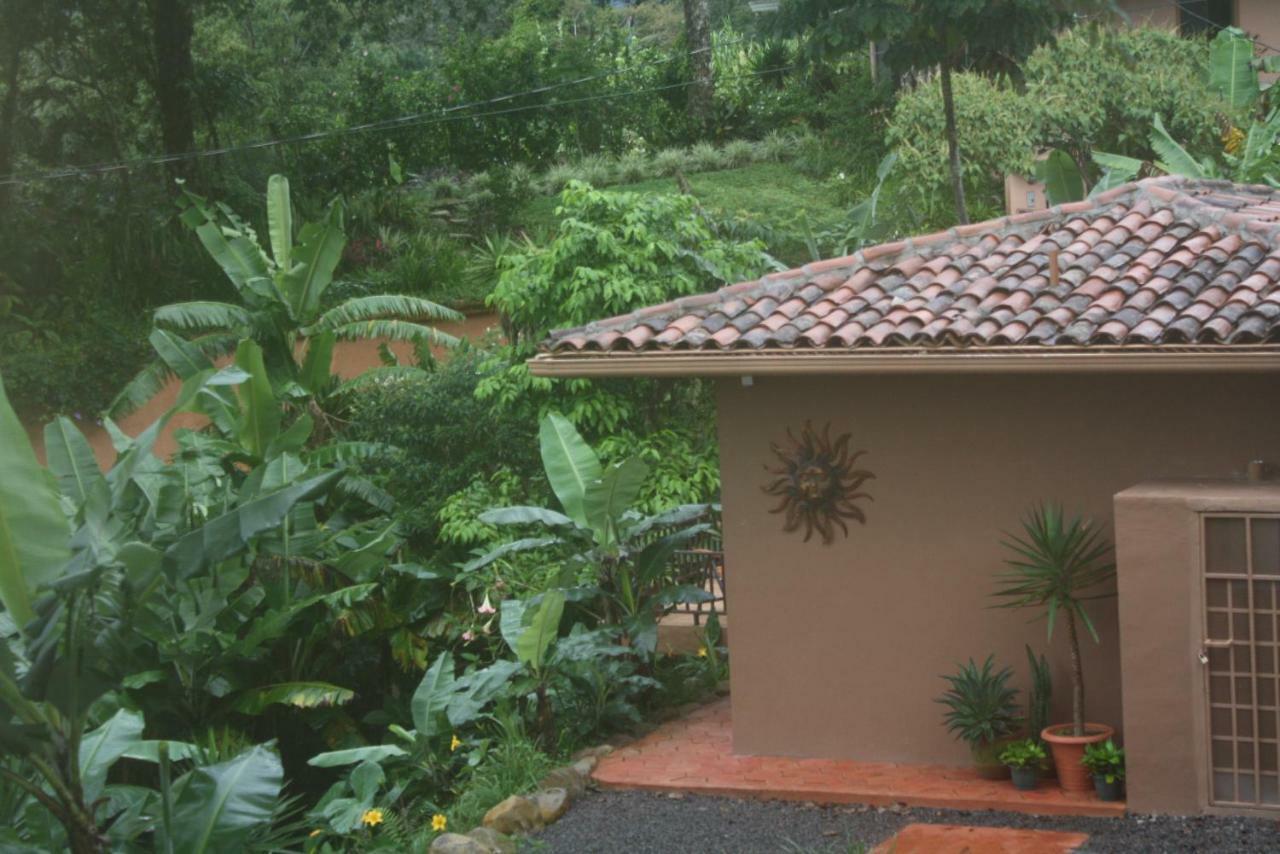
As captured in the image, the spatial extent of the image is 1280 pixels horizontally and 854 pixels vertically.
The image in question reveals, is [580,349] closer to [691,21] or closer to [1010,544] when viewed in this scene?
[1010,544]

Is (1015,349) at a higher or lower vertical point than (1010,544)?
higher

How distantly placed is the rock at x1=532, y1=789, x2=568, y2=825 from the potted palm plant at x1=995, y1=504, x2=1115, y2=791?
3.20m

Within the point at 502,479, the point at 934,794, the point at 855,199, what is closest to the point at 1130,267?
the point at 934,794

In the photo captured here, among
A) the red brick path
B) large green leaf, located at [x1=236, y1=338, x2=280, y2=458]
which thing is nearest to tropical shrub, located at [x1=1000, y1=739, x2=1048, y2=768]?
the red brick path

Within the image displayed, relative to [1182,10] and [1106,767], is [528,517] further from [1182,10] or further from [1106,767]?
[1182,10]

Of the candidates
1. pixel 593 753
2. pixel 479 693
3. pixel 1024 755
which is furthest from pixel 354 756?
pixel 1024 755

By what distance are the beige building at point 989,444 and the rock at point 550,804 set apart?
1576mm

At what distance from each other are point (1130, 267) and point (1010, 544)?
6.77 ft

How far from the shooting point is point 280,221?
16.9 m

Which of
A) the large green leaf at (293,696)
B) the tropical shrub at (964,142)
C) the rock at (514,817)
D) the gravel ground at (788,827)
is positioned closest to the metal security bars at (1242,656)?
the gravel ground at (788,827)

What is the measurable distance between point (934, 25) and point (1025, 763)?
1040 cm

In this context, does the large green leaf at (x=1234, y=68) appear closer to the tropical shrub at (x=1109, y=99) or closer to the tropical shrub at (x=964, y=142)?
the tropical shrub at (x=1109, y=99)

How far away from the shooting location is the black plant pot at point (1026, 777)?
31.7ft

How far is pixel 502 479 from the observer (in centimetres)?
1524
